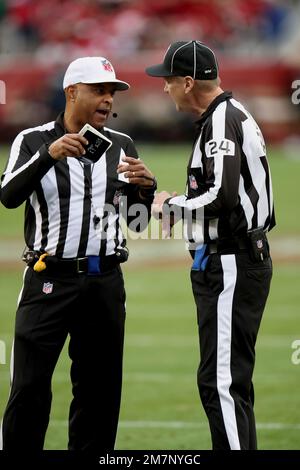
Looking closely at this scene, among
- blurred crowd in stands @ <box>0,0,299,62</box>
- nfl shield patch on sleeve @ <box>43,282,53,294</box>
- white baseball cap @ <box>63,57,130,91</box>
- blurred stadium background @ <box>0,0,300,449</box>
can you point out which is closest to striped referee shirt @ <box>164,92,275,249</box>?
white baseball cap @ <box>63,57,130,91</box>

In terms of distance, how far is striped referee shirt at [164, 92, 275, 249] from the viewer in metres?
5.30

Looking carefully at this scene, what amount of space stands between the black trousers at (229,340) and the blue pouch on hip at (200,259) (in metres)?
0.03

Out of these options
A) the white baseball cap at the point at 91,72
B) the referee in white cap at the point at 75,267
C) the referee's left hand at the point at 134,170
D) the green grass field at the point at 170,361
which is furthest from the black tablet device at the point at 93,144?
the green grass field at the point at 170,361

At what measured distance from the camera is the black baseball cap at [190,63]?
5.50 m

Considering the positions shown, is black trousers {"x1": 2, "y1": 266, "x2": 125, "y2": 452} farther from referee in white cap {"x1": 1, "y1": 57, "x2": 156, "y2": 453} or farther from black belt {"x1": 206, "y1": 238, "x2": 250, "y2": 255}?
black belt {"x1": 206, "y1": 238, "x2": 250, "y2": 255}

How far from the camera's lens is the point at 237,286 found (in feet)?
17.9

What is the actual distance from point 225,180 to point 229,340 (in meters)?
0.83

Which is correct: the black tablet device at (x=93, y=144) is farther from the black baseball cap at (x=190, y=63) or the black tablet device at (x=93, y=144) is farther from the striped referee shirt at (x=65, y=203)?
the black baseball cap at (x=190, y=63)

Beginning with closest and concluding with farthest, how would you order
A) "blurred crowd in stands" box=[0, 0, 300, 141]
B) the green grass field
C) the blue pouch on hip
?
the blue pouch on hip, the green grass field, "blurred crowd in stands" box=[0, 0, 300, 141]

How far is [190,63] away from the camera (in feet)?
18.0

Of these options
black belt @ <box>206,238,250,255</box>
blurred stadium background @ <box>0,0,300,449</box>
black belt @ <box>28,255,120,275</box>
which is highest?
blurred stadium background @ <box>0,0,300,449</box>

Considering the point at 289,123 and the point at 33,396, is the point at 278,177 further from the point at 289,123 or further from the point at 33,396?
the point at 33,396

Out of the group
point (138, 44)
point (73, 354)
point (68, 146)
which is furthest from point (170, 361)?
point (138, 44)

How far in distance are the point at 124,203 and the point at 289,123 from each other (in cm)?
2630
